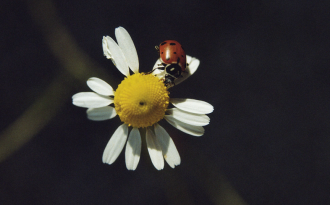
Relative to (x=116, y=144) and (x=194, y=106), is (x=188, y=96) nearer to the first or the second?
(x=194, y=106)

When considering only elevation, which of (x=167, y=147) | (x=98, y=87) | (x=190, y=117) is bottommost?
(x=167, y=147)

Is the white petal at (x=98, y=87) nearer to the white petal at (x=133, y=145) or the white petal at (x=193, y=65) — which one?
the white petal at (x=133, y=145)

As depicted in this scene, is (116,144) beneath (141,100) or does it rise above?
beneath

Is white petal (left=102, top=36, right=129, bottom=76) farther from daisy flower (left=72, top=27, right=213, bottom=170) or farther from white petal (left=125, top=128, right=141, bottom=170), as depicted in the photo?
white petal (left=125, top=128, right=141, bottom=170)

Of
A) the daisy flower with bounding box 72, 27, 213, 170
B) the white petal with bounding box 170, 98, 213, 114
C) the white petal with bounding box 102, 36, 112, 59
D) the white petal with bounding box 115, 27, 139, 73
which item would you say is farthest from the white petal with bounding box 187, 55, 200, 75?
the white petal with bounding box 102, 36, 112, 59

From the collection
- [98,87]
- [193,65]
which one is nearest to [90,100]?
[98,87]

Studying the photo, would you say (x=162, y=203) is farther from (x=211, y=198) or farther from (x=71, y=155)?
(x=71, y=155)

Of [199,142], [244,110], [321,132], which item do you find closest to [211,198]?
Result: [199,142]
